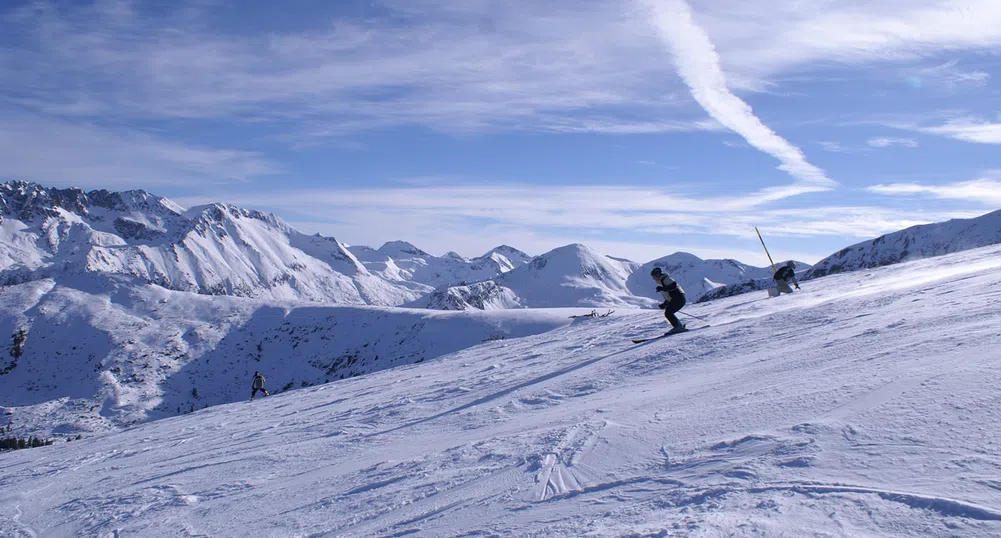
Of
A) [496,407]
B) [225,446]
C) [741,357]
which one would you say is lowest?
[225,446]

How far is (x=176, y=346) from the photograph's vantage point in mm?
99625

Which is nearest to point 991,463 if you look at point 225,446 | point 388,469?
point 388,469

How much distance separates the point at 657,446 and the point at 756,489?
5.04ft

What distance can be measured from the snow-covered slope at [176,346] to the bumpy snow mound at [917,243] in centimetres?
7747

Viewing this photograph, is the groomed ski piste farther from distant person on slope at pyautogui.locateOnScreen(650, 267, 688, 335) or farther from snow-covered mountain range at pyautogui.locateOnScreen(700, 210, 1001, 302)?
snow-covered mountain range at pyautogui.locateOnScreen(700, 210, 1001, 302)

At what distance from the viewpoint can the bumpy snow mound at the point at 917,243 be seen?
368 feet

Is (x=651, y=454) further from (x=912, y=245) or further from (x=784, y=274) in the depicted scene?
(x=912, y=245)

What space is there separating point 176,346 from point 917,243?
146 metres

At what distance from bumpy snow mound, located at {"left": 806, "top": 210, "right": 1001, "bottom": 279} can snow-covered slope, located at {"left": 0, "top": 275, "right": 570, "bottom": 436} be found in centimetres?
7747

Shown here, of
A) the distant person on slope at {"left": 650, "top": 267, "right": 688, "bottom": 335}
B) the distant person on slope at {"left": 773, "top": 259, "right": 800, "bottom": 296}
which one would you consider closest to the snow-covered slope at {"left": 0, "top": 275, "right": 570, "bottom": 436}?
the distant person on slope at {"left": 773, "top": 259, "right": 800, "bottom": 296}

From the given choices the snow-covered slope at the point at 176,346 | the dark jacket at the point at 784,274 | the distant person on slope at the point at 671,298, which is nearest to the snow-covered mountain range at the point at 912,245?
the snow-covered slope at the point at 176,346

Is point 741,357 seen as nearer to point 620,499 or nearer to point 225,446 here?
point 620,499

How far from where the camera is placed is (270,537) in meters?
5.82

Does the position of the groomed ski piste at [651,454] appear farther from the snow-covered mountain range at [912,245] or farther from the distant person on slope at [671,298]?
the snow-covered mountain range at [912,245]
